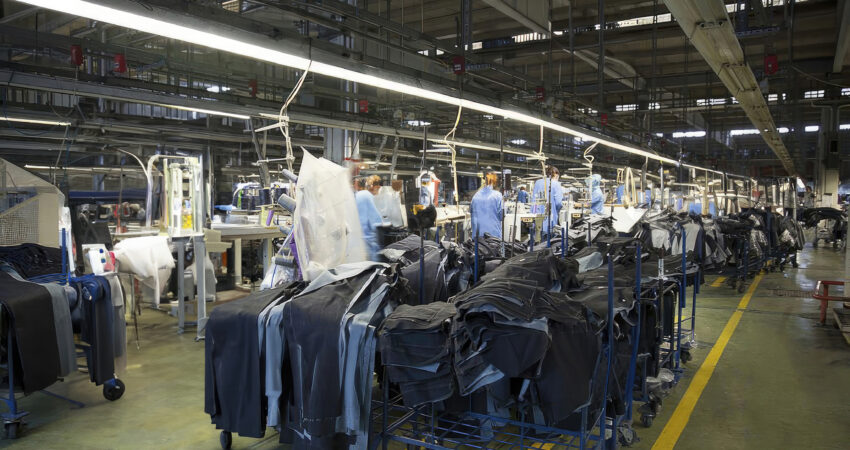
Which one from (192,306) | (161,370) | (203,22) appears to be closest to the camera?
(203,22)

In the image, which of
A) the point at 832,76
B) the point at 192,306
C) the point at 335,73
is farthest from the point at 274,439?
the point at 832,76

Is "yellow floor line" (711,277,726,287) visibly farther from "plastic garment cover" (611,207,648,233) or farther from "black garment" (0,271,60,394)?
"black garment" (0,271,60,394)

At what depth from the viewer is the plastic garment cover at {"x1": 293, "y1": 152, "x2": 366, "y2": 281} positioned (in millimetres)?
3314

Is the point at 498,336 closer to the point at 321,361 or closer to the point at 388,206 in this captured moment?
the point at 321,361

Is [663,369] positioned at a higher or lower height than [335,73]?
lower

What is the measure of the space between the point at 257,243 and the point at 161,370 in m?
5.38

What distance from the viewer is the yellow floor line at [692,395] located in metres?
3.69

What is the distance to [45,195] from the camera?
4535 millimetres

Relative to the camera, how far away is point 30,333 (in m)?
3.61


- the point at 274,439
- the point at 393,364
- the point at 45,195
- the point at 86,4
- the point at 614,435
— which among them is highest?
the point at 86,4

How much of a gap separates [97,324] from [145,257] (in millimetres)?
1772

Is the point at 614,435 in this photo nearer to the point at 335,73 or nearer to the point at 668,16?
the point at 335,73

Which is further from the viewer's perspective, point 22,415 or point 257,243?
point 257,243

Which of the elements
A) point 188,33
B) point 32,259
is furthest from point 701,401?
point 32,259
